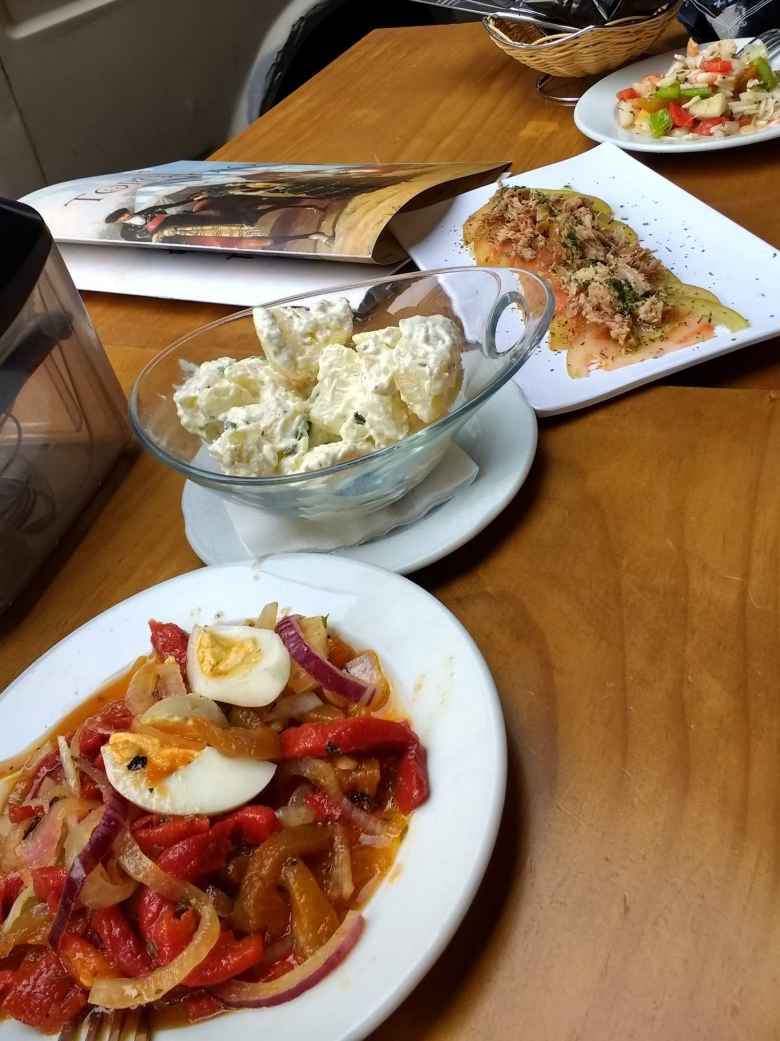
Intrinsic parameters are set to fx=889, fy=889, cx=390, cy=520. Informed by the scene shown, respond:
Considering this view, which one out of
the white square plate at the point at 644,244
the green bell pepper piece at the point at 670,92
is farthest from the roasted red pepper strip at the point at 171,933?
the green bell pepper piece at the point at 670,92

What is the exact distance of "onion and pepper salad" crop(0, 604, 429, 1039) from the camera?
0.52m

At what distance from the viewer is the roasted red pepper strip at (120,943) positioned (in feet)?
1.76

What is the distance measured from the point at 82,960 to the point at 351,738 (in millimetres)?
208

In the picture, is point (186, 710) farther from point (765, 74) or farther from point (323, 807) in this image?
point (765, 74)

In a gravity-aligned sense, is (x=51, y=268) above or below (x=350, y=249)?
above

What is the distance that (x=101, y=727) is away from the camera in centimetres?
65

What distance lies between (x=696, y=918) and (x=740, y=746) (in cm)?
12

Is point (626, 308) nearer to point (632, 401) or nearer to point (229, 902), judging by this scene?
point (632, 401)

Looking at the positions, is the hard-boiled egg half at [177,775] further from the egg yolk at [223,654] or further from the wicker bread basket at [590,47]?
the wicker bread basket at [590,47]

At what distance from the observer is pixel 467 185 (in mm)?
1337

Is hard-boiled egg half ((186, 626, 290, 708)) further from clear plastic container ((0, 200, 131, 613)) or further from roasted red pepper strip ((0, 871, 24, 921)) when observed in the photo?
clear plastic container ((0, 200, 131, 613))

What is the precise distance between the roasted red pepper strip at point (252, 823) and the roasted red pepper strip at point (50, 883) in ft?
0.35

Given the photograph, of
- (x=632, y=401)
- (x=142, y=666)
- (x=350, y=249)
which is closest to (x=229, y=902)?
(x=142, y=666)

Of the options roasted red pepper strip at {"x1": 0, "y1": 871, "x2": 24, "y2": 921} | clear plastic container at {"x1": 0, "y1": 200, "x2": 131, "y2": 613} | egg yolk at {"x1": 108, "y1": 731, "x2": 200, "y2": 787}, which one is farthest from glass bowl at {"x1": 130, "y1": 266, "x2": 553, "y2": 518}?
roasted red pepper strip at {"x1": 0, "y1": 871, "x2": 24, "y2": 921}
